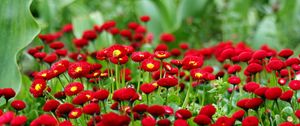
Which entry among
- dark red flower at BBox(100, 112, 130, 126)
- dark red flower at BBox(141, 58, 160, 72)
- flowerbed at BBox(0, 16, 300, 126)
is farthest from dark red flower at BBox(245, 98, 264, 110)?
dark red flower at BBox(100, 112, 130, 126)

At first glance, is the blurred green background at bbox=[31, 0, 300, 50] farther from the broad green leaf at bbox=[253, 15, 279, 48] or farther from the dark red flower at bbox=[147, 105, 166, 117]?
the dark red flower at bbox=[147, 105, 166, 117]

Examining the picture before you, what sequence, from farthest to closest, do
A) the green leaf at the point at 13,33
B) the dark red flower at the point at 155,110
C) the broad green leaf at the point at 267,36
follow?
1. the broad green leaf at the point at 267,36
2. the green leaf at the point at 13,33
3. the dark red flower at the point at 155,110

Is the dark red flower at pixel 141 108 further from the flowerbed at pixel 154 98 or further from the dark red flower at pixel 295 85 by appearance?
the dark red flower at pixel 295 85

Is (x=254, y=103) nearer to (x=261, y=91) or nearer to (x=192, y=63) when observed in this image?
(x=261, y=91)

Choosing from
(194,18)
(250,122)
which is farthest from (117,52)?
(194,18)

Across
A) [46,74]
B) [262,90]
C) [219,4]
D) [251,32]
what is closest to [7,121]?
[46,74]

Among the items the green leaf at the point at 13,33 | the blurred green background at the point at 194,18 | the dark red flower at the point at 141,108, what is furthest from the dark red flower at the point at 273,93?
the blurred green background at the point at 194,18

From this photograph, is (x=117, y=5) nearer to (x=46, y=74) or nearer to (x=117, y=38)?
(x=117, y=38)
